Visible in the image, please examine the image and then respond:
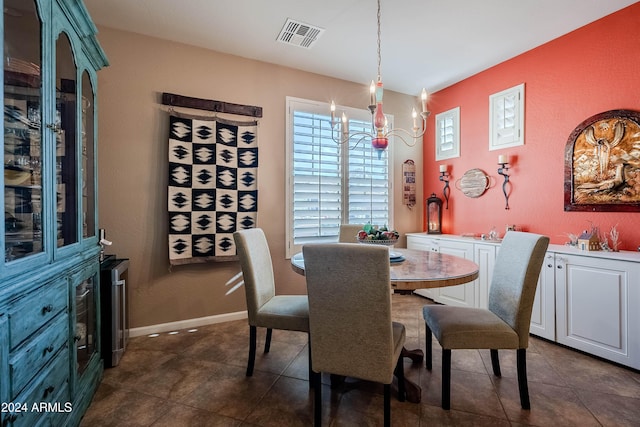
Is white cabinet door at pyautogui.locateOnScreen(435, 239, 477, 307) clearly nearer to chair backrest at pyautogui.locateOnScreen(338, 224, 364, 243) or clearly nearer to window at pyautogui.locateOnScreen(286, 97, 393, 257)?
window at pyautogui.locateOnScreen(286, 97, 393, 257)

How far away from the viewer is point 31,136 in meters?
1.31

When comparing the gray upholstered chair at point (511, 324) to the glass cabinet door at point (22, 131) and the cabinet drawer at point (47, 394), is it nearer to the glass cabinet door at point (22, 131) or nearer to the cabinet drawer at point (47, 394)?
the cabinet drawer at point (47, 394)

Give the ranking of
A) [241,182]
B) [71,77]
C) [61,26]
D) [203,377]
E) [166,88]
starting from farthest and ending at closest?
[241,182] < [166,88] < [203,377] < [71,77] < [61,26]

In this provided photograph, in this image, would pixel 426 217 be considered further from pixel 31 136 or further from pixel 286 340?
pixel 31 136

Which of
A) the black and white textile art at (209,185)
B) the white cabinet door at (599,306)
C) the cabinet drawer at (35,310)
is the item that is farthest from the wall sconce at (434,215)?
the cabinet drawer at (35,310)

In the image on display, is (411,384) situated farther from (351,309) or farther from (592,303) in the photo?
(592,303)

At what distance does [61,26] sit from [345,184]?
287 cm

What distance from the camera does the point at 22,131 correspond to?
4.11 ft

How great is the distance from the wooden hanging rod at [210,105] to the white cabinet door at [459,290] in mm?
2637

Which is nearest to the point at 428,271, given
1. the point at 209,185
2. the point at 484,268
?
the point at 484,268

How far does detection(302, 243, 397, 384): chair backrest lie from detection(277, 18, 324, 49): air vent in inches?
88.0

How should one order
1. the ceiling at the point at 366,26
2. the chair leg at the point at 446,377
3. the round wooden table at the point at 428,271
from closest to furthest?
the round wooden table at the point at 428,271 → the chair leg at the point at 446,377 → the ceiling at the point at 366,26

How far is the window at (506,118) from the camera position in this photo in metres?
3.22

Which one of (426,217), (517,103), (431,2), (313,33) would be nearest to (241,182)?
(313,33)
